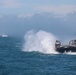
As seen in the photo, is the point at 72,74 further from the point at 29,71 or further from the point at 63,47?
the point at 63,47

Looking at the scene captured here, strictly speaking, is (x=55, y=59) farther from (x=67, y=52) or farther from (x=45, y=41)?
(x=45, y=41)

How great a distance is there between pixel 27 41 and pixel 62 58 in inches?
1571

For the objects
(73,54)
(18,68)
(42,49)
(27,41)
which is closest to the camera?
(18,68)

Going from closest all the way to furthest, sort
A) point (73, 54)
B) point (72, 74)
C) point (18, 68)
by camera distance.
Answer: point (72, 74), point (18, 68), point (73, 54)

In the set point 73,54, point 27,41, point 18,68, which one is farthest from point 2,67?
point 27,41

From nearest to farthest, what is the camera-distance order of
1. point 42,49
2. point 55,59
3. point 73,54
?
point 55,59, point 73,54, point 42,49

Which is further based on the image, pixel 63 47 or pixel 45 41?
pixel 45 41

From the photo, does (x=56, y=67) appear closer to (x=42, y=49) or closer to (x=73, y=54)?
(x=73, y=54)

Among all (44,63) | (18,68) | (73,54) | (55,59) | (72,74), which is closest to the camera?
(72,74)

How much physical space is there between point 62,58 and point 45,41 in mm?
35215

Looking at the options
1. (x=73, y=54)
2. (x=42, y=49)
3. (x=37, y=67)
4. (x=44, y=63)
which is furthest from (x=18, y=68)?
(x=42, y=49)

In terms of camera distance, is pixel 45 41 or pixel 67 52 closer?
pixel 67 52

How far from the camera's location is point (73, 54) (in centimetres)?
11569

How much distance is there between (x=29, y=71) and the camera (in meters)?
81.9
